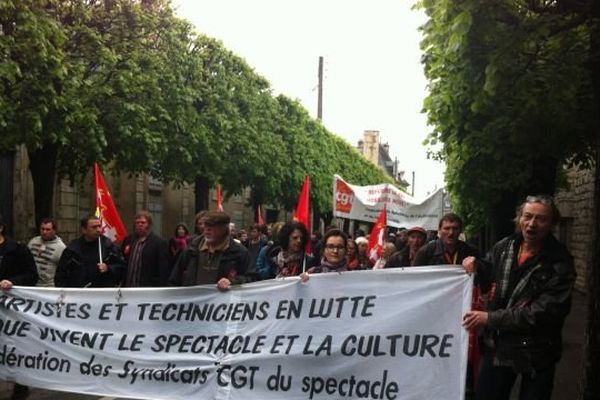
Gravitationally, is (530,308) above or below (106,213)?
below

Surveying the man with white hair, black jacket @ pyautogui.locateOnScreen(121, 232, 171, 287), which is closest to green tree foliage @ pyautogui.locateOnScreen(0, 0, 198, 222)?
black jacket @ pyautogui.locateOnScreen(121, 232, 171, 287)

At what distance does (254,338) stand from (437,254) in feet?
5.82

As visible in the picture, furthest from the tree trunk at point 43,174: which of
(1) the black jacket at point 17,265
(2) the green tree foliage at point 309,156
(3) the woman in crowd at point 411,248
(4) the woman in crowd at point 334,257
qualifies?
(2) the green tree foliage at point 309,156

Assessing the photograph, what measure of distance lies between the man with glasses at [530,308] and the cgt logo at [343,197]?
34.7 feet

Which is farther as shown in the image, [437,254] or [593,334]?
[437,254]

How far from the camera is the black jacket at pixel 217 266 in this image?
5758 millimetres

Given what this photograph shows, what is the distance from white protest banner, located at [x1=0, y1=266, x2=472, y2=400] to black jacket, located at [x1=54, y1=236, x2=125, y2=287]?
1398 millimetres

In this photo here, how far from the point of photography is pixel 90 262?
751cm

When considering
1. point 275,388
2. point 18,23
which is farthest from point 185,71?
point 275,388

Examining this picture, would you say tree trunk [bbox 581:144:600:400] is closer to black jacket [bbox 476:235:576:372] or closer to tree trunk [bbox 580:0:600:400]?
tree trunk [bbox 580:0:600:400]

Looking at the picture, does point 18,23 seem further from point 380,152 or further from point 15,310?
point 380,152

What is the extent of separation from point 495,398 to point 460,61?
3.34 meters

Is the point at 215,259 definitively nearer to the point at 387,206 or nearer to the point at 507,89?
the point at 507,89

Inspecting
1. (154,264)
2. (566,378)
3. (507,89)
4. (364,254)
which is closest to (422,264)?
(507,89)
